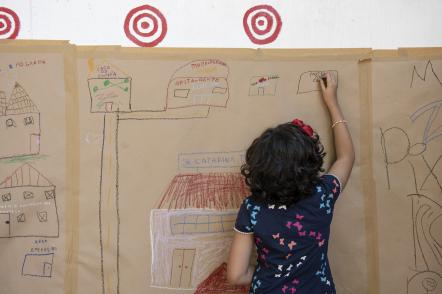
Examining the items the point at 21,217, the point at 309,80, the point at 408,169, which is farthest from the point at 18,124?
→ the point at 408,169

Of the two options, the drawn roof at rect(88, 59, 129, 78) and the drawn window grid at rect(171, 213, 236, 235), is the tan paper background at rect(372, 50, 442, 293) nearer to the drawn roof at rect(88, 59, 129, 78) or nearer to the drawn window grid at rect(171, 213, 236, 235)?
the drawn window grid at rect(171, 213, 236, 235)

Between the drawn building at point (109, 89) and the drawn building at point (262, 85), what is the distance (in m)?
0.42

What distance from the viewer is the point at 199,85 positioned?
1.24m

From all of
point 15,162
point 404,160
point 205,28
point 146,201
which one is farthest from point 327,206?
point 15,162

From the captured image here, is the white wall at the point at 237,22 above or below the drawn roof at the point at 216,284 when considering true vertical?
above

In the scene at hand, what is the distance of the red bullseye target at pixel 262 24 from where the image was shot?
4.17 ft

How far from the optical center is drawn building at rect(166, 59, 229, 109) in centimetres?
123

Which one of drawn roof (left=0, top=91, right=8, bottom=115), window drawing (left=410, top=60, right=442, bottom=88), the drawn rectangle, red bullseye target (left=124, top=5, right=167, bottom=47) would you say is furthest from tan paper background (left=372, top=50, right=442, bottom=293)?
drawn roof (left=0, top=91, right=8, bottom=115)

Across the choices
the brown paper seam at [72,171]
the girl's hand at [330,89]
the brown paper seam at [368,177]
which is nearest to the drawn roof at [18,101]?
the brown paper seam at [72,171]

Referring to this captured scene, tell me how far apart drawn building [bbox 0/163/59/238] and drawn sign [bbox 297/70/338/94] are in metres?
0.92

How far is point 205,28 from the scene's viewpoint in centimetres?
126

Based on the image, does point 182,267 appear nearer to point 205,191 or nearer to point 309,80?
point 205,191

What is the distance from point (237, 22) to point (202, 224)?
0.72 meters

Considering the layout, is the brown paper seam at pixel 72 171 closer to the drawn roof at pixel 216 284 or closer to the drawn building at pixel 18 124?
the drawn building at pixel 18 124
